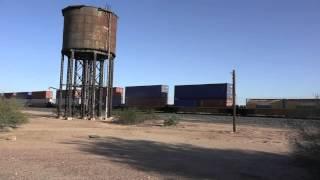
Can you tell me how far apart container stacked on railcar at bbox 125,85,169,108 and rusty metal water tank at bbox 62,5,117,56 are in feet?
124

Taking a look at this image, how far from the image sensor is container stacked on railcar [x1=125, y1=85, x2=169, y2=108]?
8344cm

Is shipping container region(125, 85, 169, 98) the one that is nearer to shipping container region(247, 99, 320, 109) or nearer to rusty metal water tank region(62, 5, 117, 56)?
shipping container region(247, 99, 320, 109)

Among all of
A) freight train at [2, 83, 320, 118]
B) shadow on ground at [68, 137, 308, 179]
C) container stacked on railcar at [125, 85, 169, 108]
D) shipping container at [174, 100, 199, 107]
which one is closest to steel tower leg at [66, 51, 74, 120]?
freight train at [2, 83, 320, 118]

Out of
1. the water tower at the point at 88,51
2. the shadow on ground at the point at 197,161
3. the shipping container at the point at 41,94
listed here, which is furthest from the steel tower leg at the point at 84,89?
the shipping container at the point at 41,94

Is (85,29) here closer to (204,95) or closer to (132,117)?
(132,117)

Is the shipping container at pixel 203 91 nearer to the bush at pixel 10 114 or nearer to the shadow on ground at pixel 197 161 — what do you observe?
the bush at pixel 10 114

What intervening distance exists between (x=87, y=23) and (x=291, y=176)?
34.7 m

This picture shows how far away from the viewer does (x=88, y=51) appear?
44.0m

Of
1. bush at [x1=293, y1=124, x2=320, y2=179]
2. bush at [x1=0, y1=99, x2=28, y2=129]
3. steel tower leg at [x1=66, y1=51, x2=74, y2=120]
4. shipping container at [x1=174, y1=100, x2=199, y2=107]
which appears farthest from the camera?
shipping container at [x1=174, y1=100, x2=199, y2=107]

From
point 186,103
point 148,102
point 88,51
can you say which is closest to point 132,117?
point 88,51

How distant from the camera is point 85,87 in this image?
46.1 meters

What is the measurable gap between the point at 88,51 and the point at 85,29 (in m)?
2.11

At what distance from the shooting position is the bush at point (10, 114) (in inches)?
1085

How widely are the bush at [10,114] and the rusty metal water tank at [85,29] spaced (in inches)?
529
